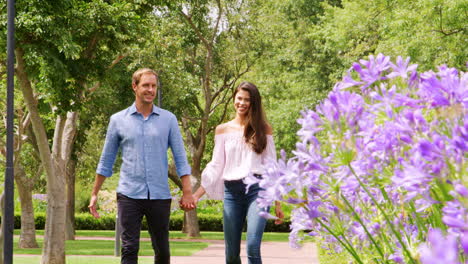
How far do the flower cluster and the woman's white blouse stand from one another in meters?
3.33

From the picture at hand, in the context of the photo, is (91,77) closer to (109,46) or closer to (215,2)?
(109,46)

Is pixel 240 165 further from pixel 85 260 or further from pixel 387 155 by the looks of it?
pixel 85 260

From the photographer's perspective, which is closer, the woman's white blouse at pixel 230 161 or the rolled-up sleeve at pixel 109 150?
the woman's white blouse at pixel 230 161

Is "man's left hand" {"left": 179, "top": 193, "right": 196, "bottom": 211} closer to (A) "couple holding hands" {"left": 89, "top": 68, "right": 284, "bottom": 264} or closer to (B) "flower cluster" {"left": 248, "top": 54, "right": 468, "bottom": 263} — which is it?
(A) "couple holding hands" {"left": 89, "top": 68, "right": 284, "bottom": 264}

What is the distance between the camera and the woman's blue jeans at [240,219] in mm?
6012

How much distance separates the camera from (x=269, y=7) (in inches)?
1332

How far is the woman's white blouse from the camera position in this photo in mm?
6188

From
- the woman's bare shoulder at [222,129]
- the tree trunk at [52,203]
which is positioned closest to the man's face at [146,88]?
the woman's bare shoulder at [222,129]

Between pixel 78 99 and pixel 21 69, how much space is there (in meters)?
1.41

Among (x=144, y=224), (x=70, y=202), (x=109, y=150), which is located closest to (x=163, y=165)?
Result: (x=109, y=150)

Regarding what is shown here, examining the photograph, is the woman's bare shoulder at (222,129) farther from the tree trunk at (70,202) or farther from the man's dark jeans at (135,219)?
the tree trunk at (70,202)

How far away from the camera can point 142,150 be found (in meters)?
6.35

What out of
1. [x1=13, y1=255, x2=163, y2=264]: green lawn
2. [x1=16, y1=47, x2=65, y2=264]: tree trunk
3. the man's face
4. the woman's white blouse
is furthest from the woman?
[x1=13, y1=255, x2=163, y2=264]: green lawn

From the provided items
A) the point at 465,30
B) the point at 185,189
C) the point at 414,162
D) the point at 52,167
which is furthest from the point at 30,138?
the point at 414,162
